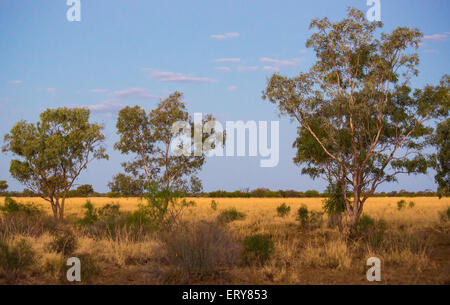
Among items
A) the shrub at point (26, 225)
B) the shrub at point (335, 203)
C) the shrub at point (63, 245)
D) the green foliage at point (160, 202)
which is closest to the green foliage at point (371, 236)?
the shrub at point (335, 203)

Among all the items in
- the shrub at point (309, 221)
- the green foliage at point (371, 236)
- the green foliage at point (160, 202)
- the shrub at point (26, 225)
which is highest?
the green foliage at point (160, 202)

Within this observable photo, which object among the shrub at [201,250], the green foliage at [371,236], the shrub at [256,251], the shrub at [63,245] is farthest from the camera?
the green foliage at [371,236]

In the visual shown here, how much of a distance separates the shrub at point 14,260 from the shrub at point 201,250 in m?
3.60

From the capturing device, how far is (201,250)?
10.4m

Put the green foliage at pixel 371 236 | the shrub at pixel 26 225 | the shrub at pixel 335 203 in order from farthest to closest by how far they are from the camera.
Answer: the shrub at pixel 335 203
the shrub at pixel 26 225
the green foliage at pixel 371 236

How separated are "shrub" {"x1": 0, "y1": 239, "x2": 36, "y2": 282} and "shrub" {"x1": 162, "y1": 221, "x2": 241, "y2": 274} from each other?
11.8 feet

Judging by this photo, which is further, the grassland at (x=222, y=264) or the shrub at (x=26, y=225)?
the shrub at (x=26, y=225)

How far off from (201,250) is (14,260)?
4.82 metres

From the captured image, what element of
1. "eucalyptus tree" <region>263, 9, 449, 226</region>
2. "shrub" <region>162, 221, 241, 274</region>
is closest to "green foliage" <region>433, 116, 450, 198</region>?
"eucalyptus tree" <region>263, 9, 449, 226</region>

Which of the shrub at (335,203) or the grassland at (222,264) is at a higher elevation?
the shrub at (335,203)

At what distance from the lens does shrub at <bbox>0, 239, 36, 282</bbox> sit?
10.4 metres

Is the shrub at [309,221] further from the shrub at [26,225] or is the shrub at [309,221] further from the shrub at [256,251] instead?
the shrub at [26,225]

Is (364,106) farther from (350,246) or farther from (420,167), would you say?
(350,246)

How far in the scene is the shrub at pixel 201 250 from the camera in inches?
410
